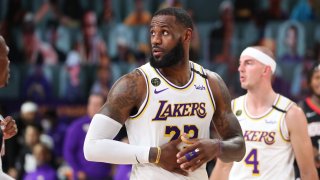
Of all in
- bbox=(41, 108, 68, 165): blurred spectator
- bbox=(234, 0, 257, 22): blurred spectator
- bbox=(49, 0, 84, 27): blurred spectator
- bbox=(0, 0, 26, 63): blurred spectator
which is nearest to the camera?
bbox=(41, 108, 68, 165): blurred spectator

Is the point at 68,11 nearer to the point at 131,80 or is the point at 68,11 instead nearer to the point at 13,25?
the point at 13,25

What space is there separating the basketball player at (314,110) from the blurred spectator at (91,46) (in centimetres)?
651

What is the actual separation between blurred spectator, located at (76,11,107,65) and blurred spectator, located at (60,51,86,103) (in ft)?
1.54

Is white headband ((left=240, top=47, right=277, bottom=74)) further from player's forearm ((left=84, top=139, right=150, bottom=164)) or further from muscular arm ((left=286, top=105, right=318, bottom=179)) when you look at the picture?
player's forearm ((left=84, top=139, right=150, bottom=164))

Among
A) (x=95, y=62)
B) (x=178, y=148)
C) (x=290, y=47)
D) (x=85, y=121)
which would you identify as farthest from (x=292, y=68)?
(x=178, y=148)

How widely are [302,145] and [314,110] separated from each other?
148 cm

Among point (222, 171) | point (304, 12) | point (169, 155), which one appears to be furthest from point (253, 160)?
point (304, 12)

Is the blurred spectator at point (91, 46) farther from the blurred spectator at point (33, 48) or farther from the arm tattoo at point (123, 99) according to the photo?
the arm tattoo at point (123, 99)

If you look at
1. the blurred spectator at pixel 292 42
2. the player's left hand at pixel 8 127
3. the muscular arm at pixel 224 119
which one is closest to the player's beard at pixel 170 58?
the muscular arm at pixel 224 119

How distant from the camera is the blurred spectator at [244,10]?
1300cm

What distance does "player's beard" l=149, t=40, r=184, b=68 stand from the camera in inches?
201

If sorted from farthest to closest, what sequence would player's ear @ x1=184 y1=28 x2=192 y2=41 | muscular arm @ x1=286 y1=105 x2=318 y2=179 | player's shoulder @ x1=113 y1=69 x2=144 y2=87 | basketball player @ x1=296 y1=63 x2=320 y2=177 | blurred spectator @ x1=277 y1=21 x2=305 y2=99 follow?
blurred spectator @ x1=277 y1=21 x2=305 y2=99 → basketball player @ x1=296 y1=63 x2=320 y2=177 → muscular arm @ x1=286 y1=105 x2=318 y2=179 → player's ear @ x1=184 y1=28 x2=192 y2=41 → player's shoulder @ x1=113 y1=69 x2=144 y2=87

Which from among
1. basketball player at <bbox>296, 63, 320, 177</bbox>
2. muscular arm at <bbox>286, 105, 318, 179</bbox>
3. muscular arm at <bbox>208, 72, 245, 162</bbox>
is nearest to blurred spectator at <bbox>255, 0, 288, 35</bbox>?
basketball player at <bbox>296, 63, 320, 177</bbox>

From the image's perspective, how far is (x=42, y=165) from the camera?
11.1 m
